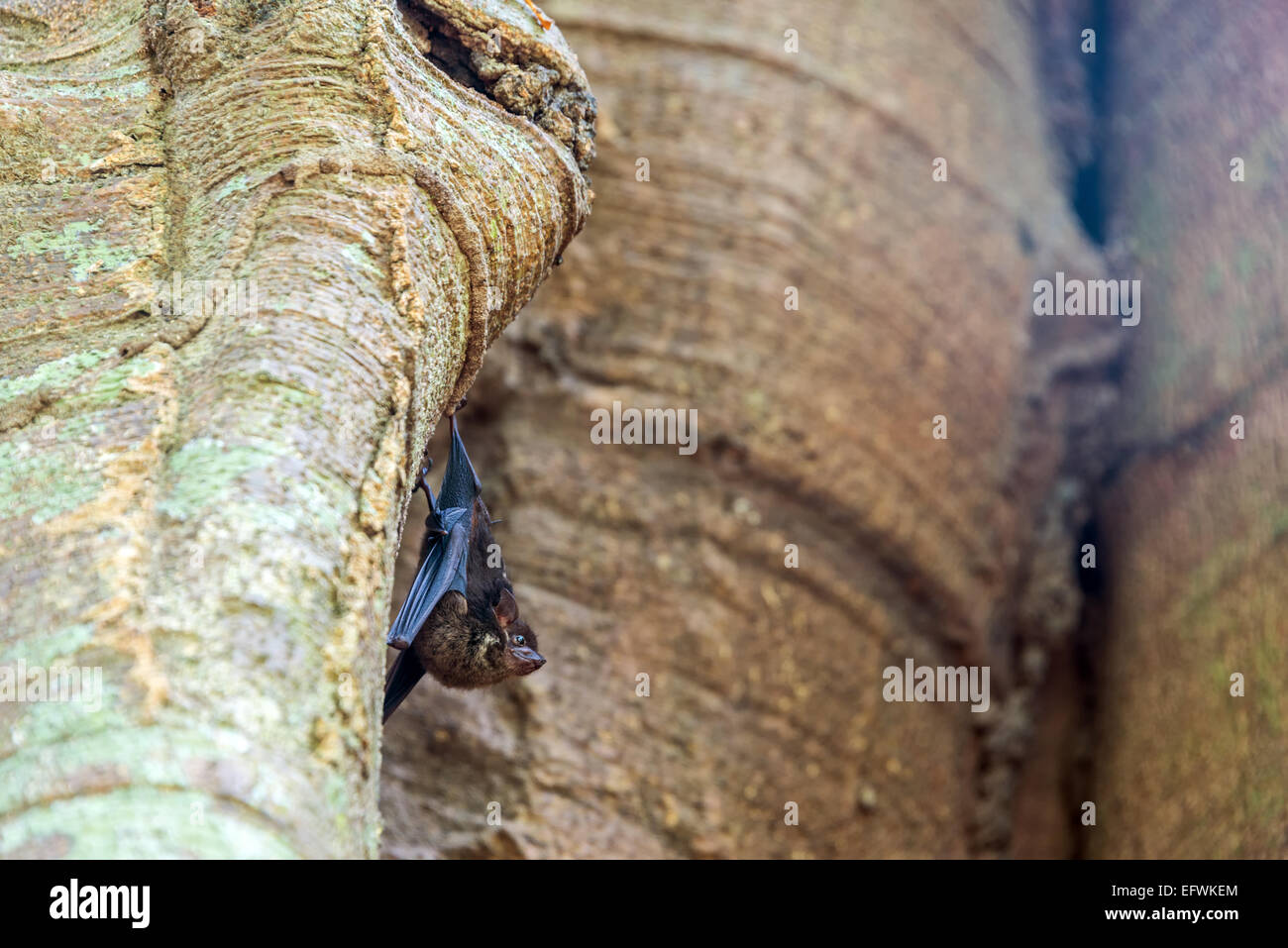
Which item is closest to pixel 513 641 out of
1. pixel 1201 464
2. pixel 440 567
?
pixel 440 567

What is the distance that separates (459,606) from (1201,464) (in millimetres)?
3518

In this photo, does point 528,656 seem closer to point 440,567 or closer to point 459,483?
point 440,567

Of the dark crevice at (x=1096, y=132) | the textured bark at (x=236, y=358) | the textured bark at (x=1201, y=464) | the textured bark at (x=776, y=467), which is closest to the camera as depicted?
the textured bark at (x=236, y=358)

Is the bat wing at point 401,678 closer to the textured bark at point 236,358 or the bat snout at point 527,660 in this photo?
the bat snout at point 527,660

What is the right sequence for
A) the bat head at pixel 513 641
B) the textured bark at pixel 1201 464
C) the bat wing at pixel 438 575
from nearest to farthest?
the bat wing at pixel 438 575, the bat head at pixel 513 641, the textured bark at pixel 1201 464

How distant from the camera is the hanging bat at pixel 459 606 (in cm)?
327

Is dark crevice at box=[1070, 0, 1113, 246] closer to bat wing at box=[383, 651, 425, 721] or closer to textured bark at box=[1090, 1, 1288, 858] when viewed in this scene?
textured bark at box=[1090, 1, 1288, 858]

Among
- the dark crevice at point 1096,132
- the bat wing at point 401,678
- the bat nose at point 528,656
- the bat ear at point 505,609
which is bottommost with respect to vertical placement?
the bat wing at point 401,678

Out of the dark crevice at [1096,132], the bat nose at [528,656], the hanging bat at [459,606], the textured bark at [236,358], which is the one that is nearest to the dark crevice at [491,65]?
the textured bark at [236,358]

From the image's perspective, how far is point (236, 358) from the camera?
6.72 feet

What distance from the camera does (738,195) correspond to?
514 cm

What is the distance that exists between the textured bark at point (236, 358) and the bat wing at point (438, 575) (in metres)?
0.69
